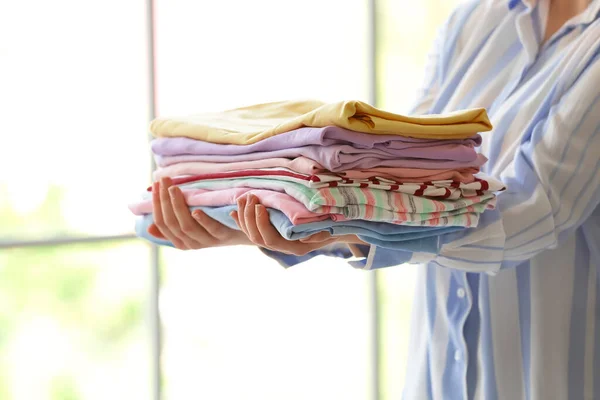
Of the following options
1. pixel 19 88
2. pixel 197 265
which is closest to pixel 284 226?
pixel 19 88

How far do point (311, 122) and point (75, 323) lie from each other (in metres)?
1.06

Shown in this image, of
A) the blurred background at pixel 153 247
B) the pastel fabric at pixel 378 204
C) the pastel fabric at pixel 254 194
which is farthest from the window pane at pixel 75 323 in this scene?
the pastel fabric at pixel 378 204

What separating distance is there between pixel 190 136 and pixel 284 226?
25cm

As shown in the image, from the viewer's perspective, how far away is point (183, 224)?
0.98 metres

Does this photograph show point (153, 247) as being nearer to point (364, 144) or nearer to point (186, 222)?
point (186, 222)

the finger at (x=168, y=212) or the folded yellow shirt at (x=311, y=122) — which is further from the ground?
the folded yellow shirt at (x=311, y=122)

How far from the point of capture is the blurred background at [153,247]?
5.35ft

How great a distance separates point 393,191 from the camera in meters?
0.86

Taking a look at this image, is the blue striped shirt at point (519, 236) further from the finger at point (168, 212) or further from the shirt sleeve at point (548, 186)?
the finger at point (168, 212)

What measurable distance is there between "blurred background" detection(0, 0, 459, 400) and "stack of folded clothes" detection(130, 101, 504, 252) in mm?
768

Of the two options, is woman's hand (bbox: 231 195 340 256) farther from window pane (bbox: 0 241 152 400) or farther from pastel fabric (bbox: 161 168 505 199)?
window pane (bbox: 0 241 152 400)

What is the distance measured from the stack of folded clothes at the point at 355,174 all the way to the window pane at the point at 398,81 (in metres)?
1.28

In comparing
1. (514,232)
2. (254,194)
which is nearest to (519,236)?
(514,232)

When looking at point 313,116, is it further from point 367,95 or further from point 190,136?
point 367,95
